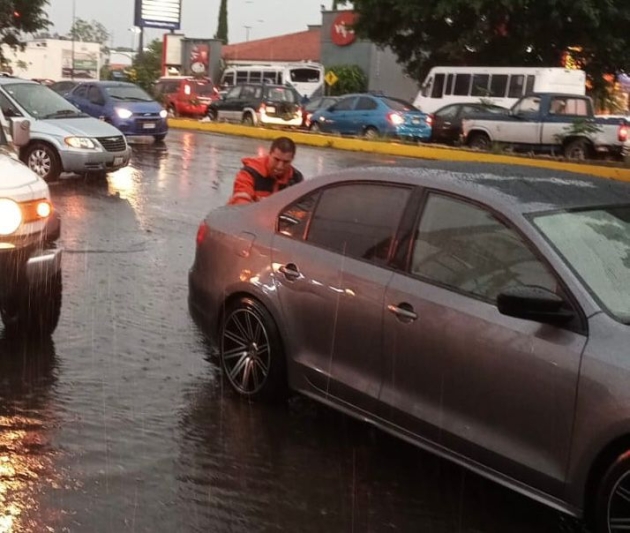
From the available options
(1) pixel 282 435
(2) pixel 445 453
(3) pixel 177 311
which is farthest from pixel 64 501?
(3) pixel 177 311

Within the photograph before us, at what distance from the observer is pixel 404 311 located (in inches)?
180

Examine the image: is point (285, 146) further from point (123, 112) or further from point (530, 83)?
point (530, 83)

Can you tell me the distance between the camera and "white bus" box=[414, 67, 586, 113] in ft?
95.1

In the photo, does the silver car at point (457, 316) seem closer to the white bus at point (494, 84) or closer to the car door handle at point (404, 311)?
the car door handle at point (404, 311)

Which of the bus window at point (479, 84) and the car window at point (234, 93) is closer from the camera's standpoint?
the bus window at point (479, 84)

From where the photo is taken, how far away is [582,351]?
3840mm

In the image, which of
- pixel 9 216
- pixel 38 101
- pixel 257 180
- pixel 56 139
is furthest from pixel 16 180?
pixel 38 101

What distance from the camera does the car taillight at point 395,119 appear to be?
86.4 ft

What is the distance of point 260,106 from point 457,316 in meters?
28.1

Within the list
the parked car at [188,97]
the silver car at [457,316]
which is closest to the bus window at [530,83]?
the parked car at [188,97]

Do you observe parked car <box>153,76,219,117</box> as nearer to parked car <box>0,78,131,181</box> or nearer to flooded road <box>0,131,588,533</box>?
parked car <box>0,78,131,181</box>

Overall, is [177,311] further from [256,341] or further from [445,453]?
[445,453]

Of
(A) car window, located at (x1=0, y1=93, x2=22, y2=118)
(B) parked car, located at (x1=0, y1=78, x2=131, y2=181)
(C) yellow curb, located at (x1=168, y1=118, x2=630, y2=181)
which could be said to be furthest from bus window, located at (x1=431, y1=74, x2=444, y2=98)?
(A) car window, located at (x1=0, y1=93, x2=22, y2=118)

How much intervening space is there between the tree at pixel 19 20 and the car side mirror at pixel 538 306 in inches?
1575
